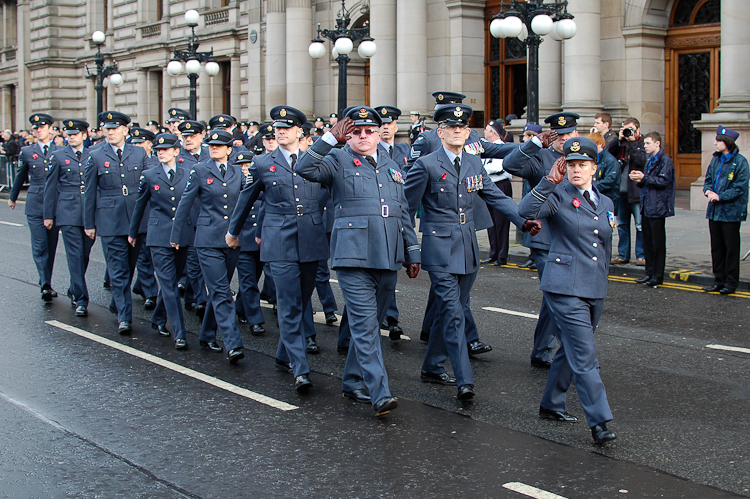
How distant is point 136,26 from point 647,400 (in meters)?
39.7

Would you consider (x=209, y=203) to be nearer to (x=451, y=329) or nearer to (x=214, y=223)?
(x=214, y=223)

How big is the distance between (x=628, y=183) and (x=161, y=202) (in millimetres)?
7307

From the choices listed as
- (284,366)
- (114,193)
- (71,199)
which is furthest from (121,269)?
(284,366)

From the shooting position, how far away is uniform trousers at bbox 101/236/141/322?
9688 millimetres

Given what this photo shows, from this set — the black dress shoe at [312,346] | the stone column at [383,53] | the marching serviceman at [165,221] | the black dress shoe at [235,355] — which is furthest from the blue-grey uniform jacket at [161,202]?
the stone column at [383,53]

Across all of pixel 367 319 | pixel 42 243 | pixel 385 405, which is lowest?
pixel 385 405

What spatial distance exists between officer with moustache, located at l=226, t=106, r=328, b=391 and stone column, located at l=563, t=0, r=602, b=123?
1515cm

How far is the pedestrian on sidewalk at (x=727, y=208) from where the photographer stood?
1161cm

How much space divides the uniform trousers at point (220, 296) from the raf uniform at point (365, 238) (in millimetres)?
1697

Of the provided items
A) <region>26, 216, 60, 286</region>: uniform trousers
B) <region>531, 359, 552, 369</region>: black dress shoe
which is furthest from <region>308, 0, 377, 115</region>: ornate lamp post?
<region>531, 359, 552, 369</region>: black dress shoe

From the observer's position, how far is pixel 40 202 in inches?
473

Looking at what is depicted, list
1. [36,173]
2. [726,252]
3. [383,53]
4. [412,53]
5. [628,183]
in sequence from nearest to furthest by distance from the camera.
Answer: [726,252] < [36,173] < [628,183] < [412,53] < [383,53]

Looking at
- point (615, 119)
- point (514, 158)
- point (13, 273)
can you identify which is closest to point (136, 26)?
point (615, 119)

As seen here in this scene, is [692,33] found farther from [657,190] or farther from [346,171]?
[346,171]
